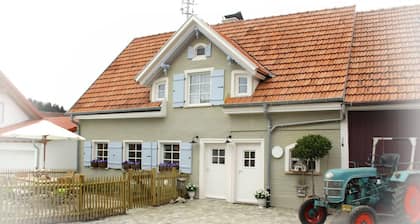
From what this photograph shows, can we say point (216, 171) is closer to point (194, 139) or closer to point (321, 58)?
point (194, 139)

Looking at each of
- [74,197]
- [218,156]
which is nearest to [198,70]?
[218,156]

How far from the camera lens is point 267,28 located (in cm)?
1636

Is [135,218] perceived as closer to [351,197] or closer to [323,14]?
[351,197]

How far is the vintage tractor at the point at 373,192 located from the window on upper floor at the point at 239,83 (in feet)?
16.6

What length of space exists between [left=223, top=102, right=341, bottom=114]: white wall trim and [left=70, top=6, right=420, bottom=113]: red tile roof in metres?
0.19

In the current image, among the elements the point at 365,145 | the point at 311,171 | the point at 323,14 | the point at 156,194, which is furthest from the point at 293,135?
the point at 323,14

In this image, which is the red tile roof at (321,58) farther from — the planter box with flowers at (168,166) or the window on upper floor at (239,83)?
the planter box with flowers at (168,166)

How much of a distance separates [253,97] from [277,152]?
5.75ft

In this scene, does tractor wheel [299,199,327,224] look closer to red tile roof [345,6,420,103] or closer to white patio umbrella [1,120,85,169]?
red tile roof [345,6,420,103]

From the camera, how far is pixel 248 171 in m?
13.6

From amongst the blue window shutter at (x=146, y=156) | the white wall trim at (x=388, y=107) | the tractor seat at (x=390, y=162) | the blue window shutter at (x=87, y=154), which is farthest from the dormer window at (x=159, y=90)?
the tractor seat at (x=390, y=162)

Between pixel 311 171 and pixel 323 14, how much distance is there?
248 inches

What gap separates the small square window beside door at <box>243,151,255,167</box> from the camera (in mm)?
13555

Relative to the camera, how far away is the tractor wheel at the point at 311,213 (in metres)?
9.73
